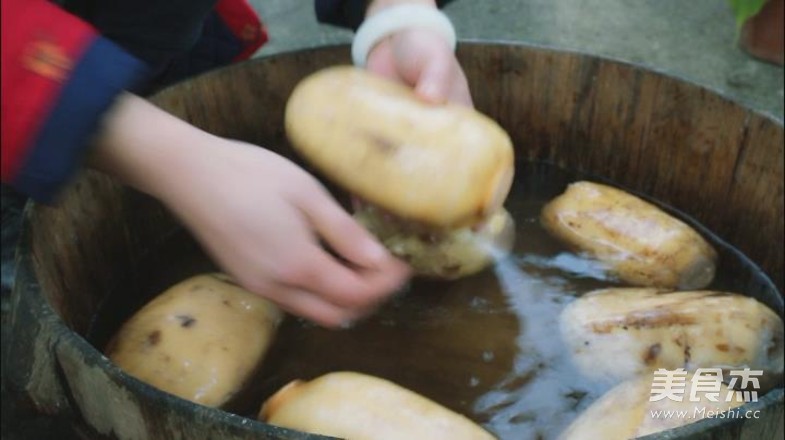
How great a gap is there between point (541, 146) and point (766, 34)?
1.21m

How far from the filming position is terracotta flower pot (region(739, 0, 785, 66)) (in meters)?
2.28

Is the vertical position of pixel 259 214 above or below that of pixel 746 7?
above

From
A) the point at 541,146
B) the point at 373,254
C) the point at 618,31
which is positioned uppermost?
the point at 373,254

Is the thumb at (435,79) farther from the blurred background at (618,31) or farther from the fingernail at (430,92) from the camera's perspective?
the blurred background at (618,31)

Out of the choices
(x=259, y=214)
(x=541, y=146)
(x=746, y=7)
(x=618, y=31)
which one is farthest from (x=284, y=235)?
(x=618, y=31)

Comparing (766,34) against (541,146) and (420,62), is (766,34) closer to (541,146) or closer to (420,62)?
(541,146)

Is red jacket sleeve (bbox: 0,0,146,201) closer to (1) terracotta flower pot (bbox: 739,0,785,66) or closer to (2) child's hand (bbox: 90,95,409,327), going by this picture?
(2) child's hand (bbox: 90,95,409,327)

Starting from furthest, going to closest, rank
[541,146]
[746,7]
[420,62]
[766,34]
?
[766,34] < [746,7] < [541,146] < [420,62]

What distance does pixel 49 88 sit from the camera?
2.45ft

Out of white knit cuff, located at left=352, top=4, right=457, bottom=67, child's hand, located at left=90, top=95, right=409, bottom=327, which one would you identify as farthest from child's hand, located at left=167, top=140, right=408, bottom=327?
white knit cuff, located at left=352, top=4, right=457, bottom=67

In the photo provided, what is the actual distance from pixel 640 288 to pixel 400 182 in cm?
40

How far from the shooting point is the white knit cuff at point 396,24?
1.16m

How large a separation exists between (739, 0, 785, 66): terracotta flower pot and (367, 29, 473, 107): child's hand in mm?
1461

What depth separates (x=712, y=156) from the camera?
51.1 inches
